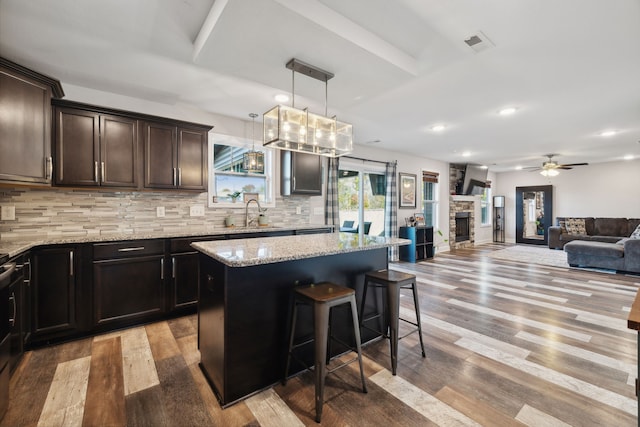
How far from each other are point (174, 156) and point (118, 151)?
1.74ft

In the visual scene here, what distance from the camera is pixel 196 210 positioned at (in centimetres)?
370

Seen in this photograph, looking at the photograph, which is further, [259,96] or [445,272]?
[445,272]

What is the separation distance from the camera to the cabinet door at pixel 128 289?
2.66 m

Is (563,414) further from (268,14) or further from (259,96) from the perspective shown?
(259,96)

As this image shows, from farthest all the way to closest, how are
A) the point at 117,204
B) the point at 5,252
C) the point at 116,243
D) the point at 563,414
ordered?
the point at 117,204 < the point at 116,243 < the point at 5,252 < the point at 563,414

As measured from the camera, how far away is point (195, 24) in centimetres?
203

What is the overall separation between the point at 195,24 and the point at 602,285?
6.29m

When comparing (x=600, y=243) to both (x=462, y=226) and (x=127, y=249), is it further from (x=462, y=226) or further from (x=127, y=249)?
(x=127, y=249)

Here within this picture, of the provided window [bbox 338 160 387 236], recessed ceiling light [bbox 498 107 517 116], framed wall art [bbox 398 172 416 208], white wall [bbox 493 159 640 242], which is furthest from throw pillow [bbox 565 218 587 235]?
recessed ceiling light [bbox 498 107 517 116]

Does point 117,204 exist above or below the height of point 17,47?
below

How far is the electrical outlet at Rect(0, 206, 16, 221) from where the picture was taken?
256 centimetres

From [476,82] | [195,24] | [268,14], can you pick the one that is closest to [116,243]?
[195,24]

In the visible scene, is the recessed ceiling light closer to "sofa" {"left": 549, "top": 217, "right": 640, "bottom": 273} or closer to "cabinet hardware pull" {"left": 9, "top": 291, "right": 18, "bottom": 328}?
"sofa" {"left": 549, "top": 217, "right": 640, "bottom": 273}

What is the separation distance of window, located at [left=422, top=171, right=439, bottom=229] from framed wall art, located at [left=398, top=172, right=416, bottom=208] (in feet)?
1.76
